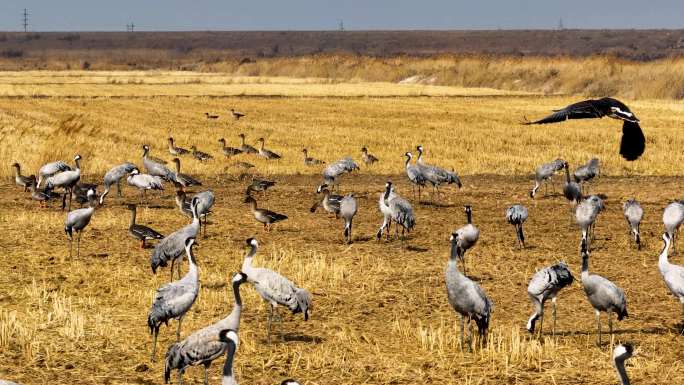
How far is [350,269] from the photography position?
15.8 metres

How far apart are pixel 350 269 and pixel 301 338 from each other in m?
3.88

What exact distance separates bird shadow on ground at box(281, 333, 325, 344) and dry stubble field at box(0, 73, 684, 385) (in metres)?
0.05

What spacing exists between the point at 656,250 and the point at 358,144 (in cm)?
1761

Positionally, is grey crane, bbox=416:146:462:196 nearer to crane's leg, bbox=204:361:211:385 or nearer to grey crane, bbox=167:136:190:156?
grey crane, bbox=167:136:190:156

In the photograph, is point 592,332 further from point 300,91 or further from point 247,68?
point 247,68

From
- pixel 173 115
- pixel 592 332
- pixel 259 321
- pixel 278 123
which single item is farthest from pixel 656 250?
pixel 173 115

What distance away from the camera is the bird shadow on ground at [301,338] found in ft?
38.9

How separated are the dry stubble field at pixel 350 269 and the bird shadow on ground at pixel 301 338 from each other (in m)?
0.05

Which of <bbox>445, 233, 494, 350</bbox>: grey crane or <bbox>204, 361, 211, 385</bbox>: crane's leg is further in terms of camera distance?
<bbox>445, 233, 494, 350</bbox>: grey crane

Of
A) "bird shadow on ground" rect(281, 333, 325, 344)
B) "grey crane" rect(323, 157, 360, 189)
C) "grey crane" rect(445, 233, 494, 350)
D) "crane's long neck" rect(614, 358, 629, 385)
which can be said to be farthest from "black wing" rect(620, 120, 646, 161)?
"grey crane" rect(323, 157, 360, 189)

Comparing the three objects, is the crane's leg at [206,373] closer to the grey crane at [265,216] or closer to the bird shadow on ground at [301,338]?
the bird shadow on ground at [301,338]

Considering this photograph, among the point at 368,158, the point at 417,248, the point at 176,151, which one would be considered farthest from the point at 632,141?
the point at 176,151

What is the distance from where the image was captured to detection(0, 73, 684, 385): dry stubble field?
432 inches

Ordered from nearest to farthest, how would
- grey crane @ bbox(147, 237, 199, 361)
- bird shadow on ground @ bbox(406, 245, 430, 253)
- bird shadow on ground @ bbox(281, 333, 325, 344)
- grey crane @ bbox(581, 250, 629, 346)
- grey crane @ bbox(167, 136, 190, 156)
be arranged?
grey crane @ bbox(147, 237, 199, 361) < grey crane @ bbox(581, 250, 629, 346) < bird shadow on ground @ bbox(281, 333, 325, 344) < bird shadow on ground @ bbox(406, 245, 430, 253) < grey crane @ bbox(167, 136, 190, 156)
